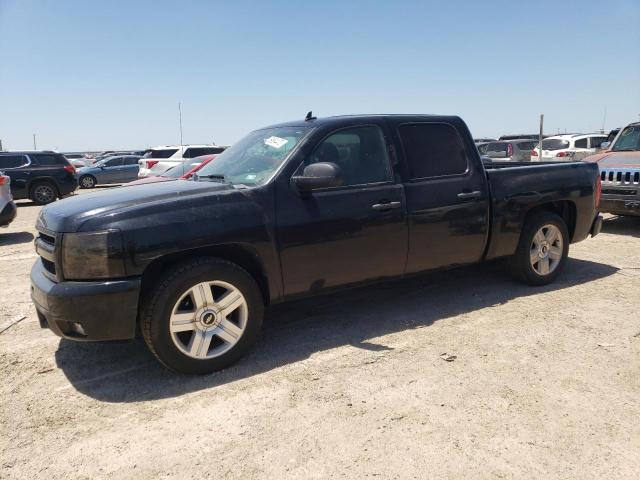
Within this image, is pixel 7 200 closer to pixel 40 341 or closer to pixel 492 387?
pixel 40 341

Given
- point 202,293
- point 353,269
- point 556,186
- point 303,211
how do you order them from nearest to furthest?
point 202,293 → point 303,211 → point 353,269 → point 556,186

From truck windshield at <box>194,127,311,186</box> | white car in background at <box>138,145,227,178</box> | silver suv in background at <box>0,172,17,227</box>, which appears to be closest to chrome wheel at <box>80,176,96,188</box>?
white car in background at <box>138,145,227,178</box>

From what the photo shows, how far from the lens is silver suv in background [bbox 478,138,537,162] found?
19.0 metres

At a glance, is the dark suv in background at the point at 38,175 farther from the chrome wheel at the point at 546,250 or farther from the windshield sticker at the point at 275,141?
the chrome wheel at the point at 546,250

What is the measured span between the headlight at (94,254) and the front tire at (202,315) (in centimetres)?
31

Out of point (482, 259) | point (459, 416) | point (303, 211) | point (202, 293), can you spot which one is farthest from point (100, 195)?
point (482, 259)

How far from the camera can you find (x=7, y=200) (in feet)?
30.1

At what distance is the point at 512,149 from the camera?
1897 cm

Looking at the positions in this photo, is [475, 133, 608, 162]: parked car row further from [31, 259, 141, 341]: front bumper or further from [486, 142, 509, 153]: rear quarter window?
[31, 259, 141, 341]: front bumper

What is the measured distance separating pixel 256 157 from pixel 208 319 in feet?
4.78

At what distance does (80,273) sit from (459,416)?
2436 mm

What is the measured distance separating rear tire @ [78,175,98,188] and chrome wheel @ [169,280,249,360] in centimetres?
2275

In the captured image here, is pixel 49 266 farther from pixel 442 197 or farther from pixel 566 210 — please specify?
pixel 566 210

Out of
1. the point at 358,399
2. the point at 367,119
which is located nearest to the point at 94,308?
the point at 358,399
